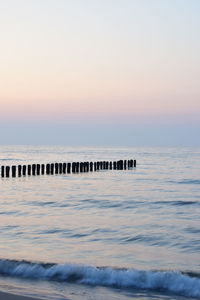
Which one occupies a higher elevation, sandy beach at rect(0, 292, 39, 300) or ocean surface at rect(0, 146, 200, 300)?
sandy beach at rect(0, 292, 39, 300)

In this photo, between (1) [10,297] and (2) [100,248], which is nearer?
(1) [10,297]

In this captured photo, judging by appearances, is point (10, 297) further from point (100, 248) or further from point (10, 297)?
point (100, 248)

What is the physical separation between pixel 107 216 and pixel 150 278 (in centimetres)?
879

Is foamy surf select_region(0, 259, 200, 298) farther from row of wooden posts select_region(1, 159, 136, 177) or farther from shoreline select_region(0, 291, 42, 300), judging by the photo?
row of wooden posts select_region(1, 159, 136, 177)

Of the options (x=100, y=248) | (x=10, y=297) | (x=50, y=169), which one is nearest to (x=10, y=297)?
(x=10, y=297)

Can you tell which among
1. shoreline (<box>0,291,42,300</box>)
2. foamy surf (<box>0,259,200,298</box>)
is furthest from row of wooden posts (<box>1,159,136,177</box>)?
shoreline (<box>0,291,42,300</box>)

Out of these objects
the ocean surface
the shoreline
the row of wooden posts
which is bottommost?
the row of wooden posts

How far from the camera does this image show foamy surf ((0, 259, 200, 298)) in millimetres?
7234

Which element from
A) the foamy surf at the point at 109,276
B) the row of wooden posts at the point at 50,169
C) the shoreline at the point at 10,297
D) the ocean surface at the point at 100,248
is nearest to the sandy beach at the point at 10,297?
the shoreline at the point at 10,297

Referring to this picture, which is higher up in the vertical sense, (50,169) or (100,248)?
(100,248)

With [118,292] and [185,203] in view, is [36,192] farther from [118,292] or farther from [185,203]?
[118,292]

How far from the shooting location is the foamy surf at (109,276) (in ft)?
23.7

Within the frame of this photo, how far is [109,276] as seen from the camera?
7.66 meters

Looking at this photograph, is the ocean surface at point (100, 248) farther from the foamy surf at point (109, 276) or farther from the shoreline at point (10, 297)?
the shoreline at point (10, 297)
